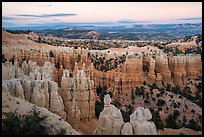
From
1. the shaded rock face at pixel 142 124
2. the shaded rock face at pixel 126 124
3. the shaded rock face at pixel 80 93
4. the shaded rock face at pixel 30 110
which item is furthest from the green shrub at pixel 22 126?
the shaded rock face at pixel 80 93

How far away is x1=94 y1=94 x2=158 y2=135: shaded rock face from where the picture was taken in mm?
13805

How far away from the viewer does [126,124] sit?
14.1m

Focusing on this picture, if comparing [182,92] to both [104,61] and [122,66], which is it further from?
[104,61]

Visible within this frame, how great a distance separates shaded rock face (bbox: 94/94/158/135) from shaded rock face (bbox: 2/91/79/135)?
192 cm

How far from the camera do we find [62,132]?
12.1 m

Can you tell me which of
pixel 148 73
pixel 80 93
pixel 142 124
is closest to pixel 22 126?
pixel 142 124

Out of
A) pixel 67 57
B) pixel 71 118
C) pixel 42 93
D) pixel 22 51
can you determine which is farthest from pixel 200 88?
pixel 42 93

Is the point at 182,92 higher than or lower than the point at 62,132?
lower

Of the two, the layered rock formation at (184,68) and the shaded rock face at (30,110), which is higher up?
the shaded rock face at (30,110)

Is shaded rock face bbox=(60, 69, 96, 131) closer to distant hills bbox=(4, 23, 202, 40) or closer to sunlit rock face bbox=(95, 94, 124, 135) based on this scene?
sunlit rock face bbox=(95, 94, 124, 135)

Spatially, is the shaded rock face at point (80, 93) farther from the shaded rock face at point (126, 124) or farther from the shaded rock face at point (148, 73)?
the shaded rock face at point (148, 73)

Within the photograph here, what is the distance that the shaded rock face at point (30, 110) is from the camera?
500 inches

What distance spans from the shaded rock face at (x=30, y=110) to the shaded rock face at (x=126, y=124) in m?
1.92

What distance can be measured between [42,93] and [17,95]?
134cm
